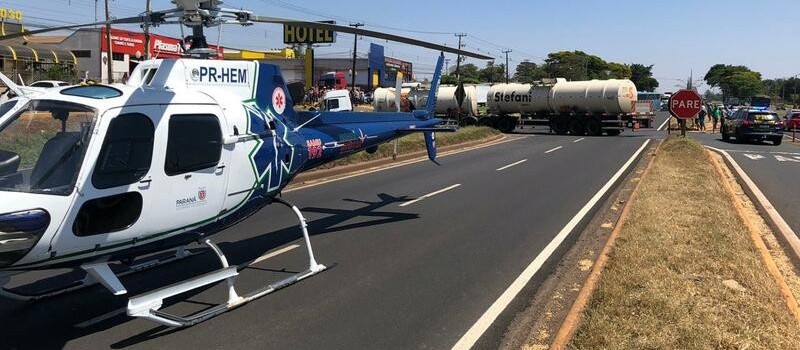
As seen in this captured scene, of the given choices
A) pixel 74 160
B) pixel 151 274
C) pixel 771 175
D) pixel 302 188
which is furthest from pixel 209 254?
pixel 771 175

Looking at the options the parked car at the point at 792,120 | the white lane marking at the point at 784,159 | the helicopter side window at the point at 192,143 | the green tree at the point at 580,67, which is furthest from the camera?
the green tree at the point at 580,67

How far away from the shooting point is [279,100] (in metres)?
7.55

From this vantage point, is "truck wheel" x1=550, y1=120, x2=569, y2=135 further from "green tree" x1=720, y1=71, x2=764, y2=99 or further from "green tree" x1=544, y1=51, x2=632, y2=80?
"green tree" x1=720, y1=71, x2=764, y2=99

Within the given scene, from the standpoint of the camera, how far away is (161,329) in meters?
5.40

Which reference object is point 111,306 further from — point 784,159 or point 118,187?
point 784,159

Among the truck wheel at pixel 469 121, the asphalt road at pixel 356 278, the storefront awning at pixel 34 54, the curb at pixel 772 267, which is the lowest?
the asphalt road at pixel 356 278

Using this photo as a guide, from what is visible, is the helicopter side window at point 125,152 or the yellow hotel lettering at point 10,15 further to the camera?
the yellow hotel lettering at point 10,15

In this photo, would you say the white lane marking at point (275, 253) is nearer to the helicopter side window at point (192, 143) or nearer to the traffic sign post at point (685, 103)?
the helicopter side window at point (192, 143)

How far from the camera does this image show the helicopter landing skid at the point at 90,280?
199 inches

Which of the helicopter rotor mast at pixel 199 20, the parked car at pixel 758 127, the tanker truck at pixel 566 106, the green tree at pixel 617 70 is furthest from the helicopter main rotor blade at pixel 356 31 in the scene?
the green tree at pixel 617 70

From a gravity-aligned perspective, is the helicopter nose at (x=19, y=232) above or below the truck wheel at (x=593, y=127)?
below

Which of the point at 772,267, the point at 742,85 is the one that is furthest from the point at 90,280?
the point at 742,85

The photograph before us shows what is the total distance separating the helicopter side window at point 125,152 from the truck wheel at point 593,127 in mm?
35974

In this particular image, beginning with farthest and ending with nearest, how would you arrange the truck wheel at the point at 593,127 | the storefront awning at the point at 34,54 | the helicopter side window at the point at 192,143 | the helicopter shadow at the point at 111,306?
the storefront awning at the point at 34,54 → the truck wheel at the point at 593,127 → the helicopter side window at the point at 192,143 → the helicopter shadow at the point at 111,306
